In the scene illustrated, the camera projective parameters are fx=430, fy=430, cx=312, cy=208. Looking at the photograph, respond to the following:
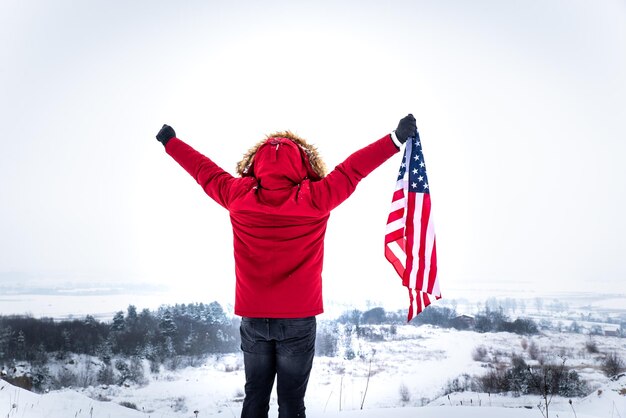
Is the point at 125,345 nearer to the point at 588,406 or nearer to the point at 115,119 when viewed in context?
the point at 115,119

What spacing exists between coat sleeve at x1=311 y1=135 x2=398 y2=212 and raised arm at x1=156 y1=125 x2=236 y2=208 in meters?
0.41

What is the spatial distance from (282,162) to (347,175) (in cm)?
29

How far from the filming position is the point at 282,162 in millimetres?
1856

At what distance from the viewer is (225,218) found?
4.12 m

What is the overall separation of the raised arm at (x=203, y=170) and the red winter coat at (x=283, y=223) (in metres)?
0.03

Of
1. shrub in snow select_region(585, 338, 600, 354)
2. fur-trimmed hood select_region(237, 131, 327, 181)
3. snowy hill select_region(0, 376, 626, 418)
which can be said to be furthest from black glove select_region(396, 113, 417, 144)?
shrub in snow select_region(585, 338, 600, 354)

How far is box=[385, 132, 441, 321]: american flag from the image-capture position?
230 cm

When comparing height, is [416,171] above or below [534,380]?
above

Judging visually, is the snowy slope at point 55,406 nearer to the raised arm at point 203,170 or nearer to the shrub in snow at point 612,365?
the raised arm at point 203,170

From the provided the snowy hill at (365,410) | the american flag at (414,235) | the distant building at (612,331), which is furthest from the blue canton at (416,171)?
the distant building at (612,331)

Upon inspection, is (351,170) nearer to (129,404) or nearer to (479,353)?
(479,353)

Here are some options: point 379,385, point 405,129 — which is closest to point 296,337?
point 405,129

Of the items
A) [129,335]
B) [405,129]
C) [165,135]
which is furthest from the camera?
[129,335]

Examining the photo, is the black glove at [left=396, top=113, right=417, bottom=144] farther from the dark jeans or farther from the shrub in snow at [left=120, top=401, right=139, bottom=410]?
the shrub in snow at [left=120, top=401, right=139, bottom=410]
